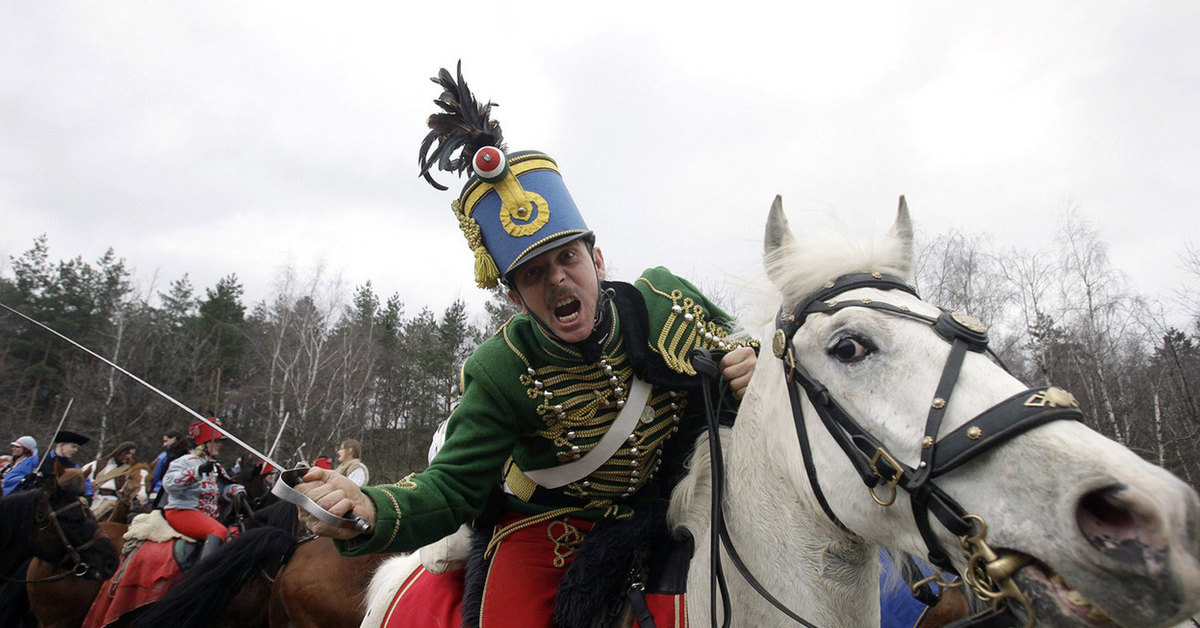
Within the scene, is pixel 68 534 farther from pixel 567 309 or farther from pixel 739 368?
pixel 739 368

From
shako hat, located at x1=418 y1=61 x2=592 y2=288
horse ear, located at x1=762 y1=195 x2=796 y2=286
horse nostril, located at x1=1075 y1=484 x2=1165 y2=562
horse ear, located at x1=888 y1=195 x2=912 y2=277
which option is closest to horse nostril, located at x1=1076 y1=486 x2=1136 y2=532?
horse nostril, located at x1=1075 y1=484 x2=1165 y2=562

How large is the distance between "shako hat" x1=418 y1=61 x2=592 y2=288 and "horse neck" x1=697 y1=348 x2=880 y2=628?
1.02 metres

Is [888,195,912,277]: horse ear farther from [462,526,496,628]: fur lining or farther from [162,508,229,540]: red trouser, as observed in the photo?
[162,508,229,540]: red trouser

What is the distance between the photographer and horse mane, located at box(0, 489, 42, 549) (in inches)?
264

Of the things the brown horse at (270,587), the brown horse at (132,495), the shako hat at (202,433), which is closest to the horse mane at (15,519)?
the shako hat at (202,433)

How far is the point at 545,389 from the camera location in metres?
2.50

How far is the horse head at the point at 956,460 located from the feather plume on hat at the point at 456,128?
1.40 meters

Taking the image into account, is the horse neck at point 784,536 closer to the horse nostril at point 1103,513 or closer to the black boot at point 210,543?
the horse nostril at point 1103,513

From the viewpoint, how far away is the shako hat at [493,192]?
8.14 ft

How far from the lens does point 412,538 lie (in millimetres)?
2102

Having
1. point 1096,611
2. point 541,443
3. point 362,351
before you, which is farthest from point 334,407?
point 1096,611

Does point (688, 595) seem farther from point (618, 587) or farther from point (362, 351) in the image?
point (362, 351)

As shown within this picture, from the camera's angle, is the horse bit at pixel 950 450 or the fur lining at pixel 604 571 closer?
the horse bit at pixel 950 450

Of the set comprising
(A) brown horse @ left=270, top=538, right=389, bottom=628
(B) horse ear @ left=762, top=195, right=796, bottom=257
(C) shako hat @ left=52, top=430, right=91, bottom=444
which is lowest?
(A) brown horse @ left=270, top=538, right=389, bottom=628
